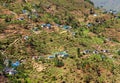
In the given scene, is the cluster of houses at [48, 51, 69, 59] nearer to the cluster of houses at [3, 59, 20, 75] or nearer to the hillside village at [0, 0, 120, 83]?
the hillside village at [0, 0, 120, 83]

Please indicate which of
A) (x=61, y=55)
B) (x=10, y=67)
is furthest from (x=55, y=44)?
(x=10, y=67)

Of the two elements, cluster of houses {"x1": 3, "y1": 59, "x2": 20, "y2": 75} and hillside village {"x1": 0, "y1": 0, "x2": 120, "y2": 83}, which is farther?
hillside village {"x1": 0, "y1": 0, "x2": 120, "y2": 83}

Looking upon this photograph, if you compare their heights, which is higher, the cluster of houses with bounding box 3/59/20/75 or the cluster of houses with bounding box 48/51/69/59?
the cluster of houses with bounding box 3/59/20/75

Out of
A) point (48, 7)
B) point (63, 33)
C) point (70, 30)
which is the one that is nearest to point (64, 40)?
point (63, 33)

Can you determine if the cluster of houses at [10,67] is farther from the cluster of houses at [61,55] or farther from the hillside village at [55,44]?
the cluster of houses at [61,55]

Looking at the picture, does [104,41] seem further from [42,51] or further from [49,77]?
[49,77]

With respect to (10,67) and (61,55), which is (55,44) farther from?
(10,67)

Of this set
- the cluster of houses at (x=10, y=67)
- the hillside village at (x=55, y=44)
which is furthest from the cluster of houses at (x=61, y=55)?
the cluster of houses at (x=10, y=67)

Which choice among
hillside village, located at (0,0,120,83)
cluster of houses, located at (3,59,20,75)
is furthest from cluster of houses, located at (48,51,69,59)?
cluster of houses, located at (3,59,20,75)
